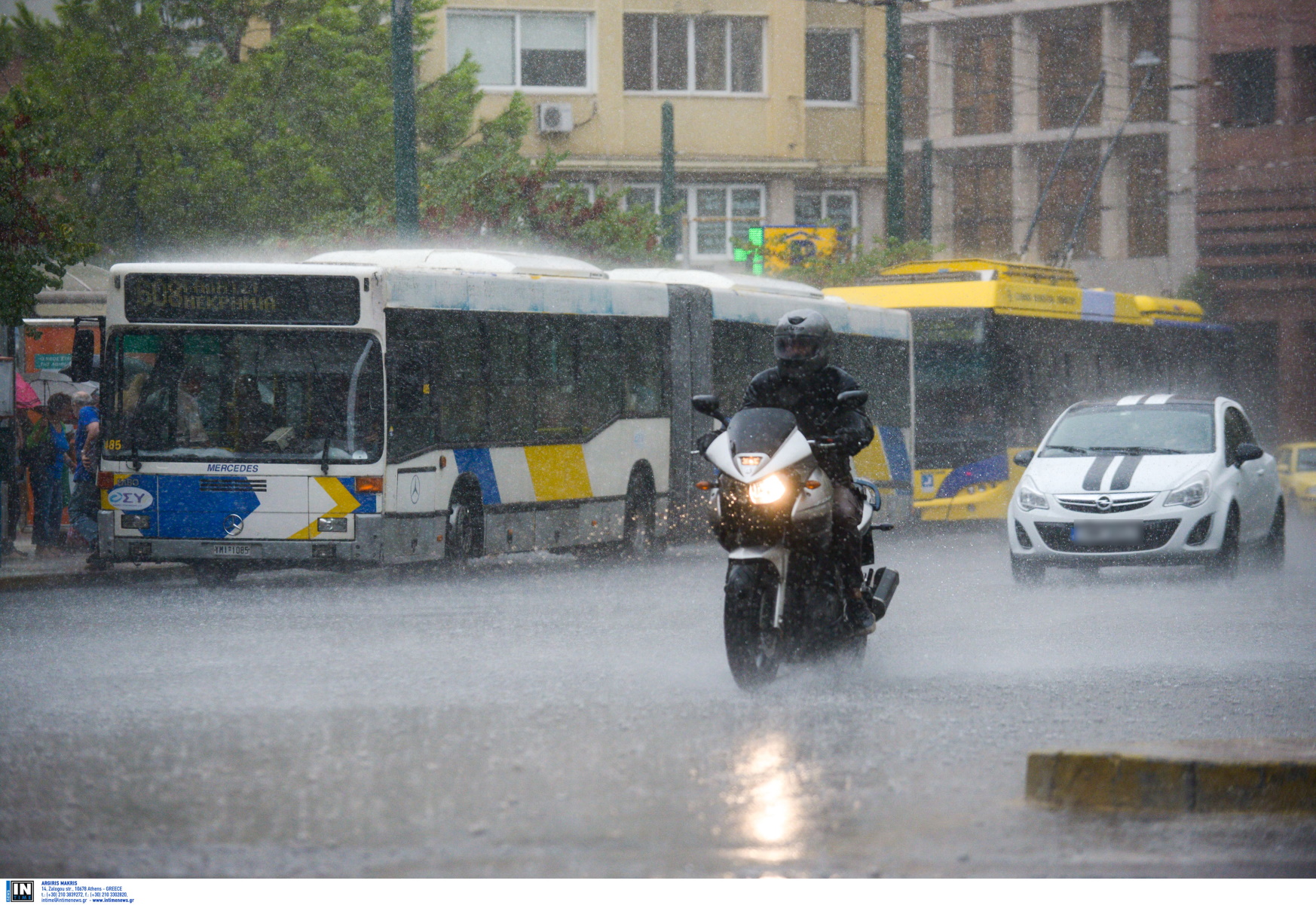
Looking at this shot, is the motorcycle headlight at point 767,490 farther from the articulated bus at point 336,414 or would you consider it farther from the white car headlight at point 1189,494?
the white car headlight at point 1189,494

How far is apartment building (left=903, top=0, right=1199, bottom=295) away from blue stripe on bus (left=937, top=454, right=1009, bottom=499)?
96.4ft

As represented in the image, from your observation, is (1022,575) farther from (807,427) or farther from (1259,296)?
(1259,296)

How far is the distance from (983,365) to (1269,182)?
92.4ft

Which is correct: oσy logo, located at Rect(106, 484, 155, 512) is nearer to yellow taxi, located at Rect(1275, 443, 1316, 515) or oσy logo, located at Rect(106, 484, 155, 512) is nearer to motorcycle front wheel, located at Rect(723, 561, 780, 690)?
motorcycle front wheel, located at Rect(723, 561, 780, 690)

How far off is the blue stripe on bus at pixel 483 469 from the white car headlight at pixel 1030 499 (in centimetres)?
415

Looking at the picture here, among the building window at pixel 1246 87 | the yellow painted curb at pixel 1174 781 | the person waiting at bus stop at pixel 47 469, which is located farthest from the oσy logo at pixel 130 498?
the building window at pixel 1246 87

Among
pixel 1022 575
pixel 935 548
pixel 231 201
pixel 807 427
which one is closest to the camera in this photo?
pixel 807 427

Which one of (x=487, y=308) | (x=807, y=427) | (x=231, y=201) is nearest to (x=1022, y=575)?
(x=487, y=308)

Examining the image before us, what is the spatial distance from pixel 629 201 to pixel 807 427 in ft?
121

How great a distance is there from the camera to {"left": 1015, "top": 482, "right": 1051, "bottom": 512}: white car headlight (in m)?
17.2

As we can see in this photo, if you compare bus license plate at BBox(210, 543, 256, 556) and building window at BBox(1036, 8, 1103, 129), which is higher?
building window at BBox(1036, 8, 1103, 129)

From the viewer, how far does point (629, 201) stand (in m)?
46.8

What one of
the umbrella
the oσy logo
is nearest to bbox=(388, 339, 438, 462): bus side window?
the oσy logo

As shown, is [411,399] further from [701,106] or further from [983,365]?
[701,106]
